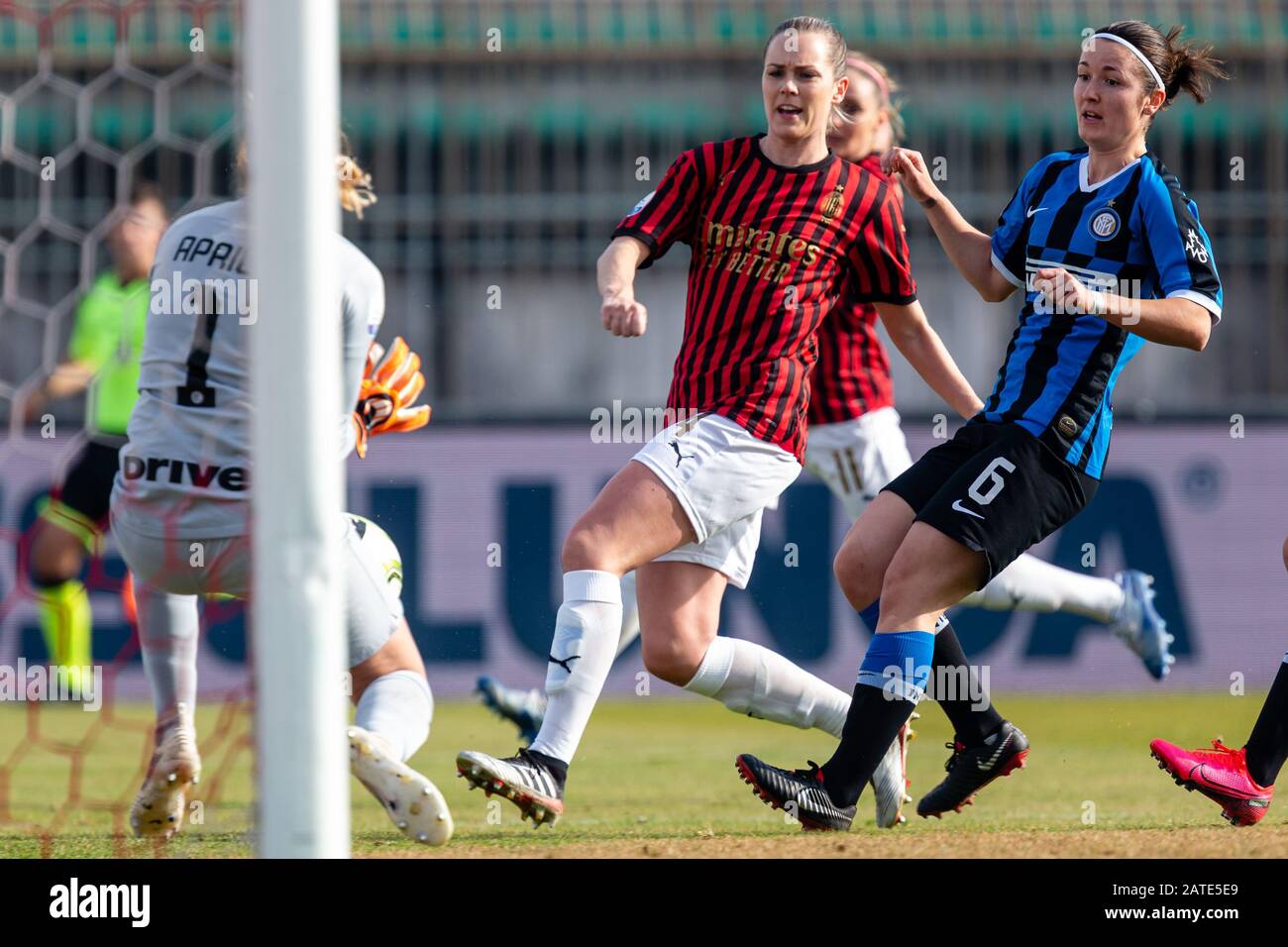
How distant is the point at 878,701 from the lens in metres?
4.18

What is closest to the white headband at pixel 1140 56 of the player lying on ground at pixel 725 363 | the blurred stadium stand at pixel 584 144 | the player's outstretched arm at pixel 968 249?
the player's outstretched arm at pixel 968 249

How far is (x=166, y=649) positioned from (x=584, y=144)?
8.22 metres

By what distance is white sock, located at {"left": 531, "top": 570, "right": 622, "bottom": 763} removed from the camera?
14.0 ft

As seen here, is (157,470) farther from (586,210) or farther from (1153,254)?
(586,210)

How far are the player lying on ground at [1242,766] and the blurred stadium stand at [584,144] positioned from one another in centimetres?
715

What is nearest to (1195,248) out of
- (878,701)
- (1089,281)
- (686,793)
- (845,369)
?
(1089,281)

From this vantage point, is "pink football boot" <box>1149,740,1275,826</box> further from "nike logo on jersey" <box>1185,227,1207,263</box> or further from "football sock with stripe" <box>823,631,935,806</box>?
"nike logo on jersey" <box>1185,227,1207,263</box>

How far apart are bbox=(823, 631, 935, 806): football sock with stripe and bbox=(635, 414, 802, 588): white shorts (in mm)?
491

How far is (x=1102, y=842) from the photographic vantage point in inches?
160

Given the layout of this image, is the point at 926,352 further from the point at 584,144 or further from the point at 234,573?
the point at 584,144

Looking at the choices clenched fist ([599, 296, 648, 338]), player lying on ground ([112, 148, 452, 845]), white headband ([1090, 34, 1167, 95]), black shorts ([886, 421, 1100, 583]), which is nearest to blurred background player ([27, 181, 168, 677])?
player lying on ground ([112, 148, 452, 845])
